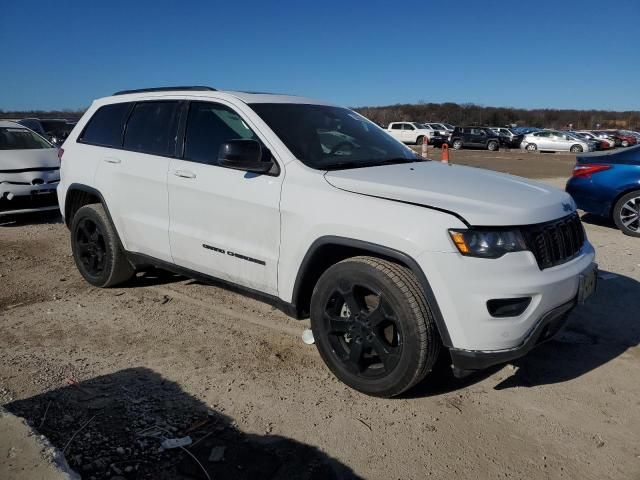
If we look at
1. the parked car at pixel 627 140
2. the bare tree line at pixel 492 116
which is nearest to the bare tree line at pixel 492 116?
the bare tree line at pixel 492 116

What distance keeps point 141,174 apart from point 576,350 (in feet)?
11.7

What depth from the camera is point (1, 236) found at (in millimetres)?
7465

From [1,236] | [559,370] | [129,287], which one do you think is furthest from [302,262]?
[1,236]

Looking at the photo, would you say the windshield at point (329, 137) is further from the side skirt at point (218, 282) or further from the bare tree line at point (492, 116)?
the bare tree line at point (492, 116)

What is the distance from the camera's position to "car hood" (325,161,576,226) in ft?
9.56

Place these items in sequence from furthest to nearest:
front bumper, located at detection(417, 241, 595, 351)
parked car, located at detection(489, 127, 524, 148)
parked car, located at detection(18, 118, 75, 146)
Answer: parked car, located at detection(489, 127, 524, 148) < parked car, located at detection(18, 118, 75, 146) < front bumper, located at detection(417, 241, 595, 351)

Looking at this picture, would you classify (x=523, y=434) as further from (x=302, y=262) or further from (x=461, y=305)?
(x=302, y=262)

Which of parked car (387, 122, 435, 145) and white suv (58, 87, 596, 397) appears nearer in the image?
white suv (58, 87, 596, 397)

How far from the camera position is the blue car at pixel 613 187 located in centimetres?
798

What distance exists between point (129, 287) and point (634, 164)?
713 cm

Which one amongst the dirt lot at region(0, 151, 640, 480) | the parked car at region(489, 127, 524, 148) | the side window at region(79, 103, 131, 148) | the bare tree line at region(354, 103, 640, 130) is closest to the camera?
the dirt lot at region(0, 151, 640, 480)

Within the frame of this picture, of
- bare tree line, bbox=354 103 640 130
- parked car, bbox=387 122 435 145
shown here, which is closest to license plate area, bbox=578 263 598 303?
parked car, bbox=387 122 435 145

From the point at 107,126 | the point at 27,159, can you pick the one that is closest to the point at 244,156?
the point at 107,126

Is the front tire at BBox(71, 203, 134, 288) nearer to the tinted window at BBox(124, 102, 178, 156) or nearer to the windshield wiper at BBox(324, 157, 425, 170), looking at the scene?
the tinted window at BBox(124, 102, 178, 156)
